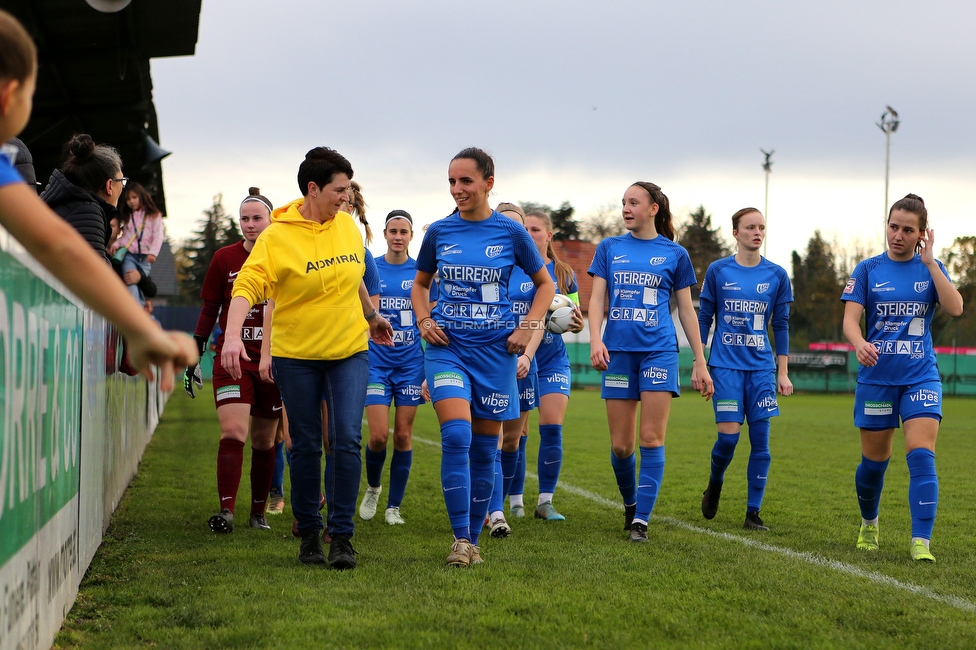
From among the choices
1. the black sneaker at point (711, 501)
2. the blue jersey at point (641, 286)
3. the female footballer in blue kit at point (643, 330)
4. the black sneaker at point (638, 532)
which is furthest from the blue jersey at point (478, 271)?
the black sneaker at point (711, 501)

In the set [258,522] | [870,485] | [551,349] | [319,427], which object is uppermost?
[551,349]

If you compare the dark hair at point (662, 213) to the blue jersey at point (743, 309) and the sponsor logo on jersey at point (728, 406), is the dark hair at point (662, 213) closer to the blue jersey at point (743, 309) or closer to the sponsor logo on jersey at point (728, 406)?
the blue jersey at point (743, 309)

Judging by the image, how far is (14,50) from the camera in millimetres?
Result: 1918

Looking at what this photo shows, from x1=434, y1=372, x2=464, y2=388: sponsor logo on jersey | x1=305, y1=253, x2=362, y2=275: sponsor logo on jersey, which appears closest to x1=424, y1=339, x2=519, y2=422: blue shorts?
x1=434, y1=372, x2=464, y2=388: sponsor logo on jersey

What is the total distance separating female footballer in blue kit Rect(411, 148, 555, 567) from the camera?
17.5 ft

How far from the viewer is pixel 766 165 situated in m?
61.3

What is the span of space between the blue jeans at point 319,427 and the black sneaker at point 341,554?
4 centimetres

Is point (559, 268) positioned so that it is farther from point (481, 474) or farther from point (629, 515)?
point (481, 474)

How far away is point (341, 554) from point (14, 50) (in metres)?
3.65

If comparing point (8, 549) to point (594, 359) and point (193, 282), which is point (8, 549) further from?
point (193, 282)

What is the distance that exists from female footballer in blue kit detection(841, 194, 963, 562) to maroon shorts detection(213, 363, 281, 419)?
356 centimetres

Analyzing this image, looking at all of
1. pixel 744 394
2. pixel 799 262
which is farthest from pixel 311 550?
pixel 799 262

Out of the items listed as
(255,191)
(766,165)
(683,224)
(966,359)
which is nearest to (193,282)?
(683,224)

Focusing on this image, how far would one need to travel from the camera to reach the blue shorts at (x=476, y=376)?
5.39 metres
